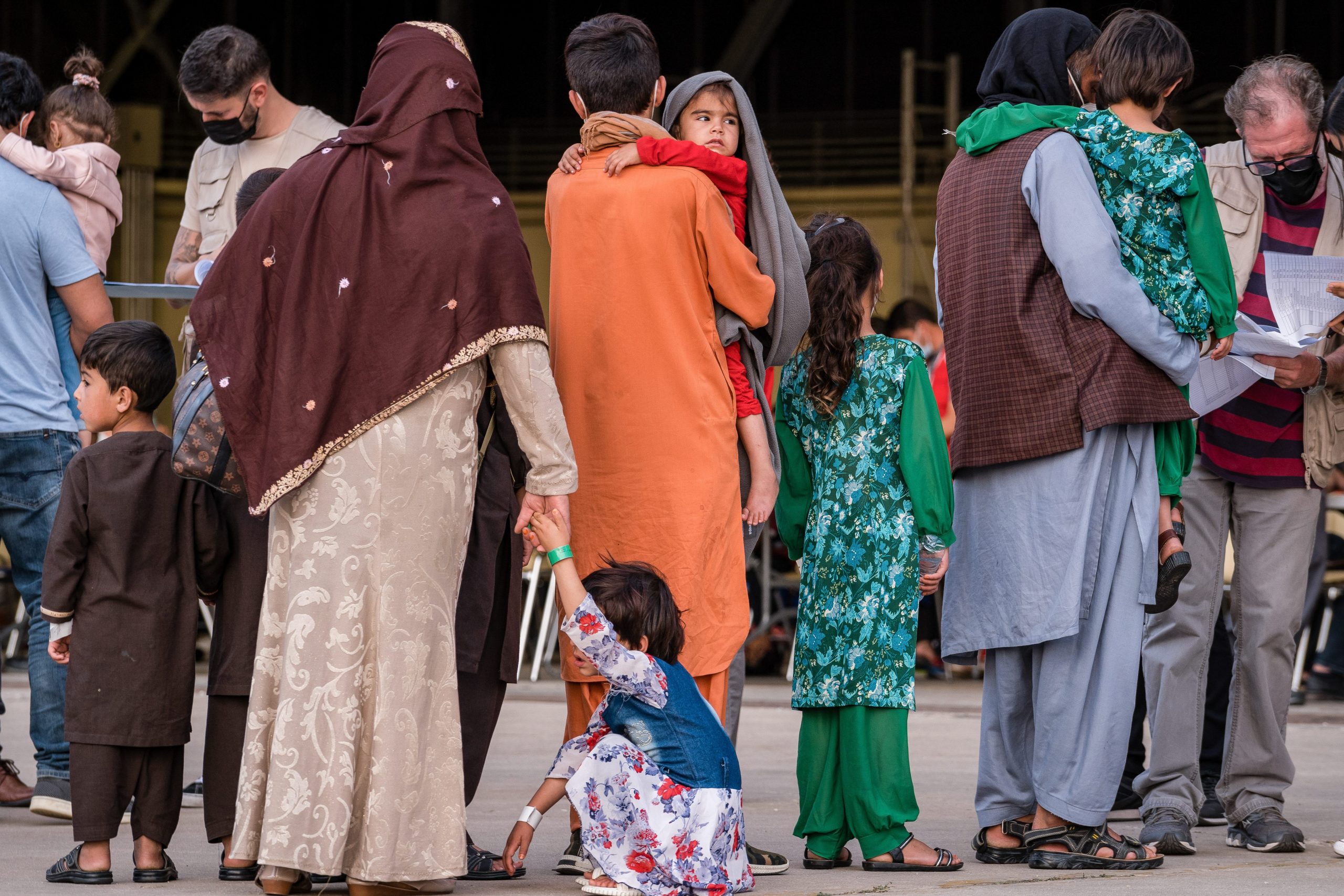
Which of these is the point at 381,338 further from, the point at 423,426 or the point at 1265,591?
the point at 1265,591

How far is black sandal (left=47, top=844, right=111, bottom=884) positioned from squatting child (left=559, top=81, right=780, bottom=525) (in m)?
1.47

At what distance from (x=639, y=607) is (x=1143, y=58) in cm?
160

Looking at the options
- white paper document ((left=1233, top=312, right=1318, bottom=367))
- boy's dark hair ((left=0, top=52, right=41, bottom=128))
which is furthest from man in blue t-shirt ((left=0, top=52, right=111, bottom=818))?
white paper document ((left=1233, top=312, right=1318, bottom=367))

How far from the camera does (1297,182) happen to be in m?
4.04

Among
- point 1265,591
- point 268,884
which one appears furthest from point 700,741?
point 1265,591

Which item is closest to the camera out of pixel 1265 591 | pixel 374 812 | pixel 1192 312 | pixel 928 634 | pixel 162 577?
pixel 374 812

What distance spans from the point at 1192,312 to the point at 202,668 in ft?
21.7

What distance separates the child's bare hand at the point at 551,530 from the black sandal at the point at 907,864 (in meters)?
1.03

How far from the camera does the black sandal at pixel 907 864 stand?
11.5ft

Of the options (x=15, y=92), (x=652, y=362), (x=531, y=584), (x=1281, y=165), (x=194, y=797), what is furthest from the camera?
(x=531, y=584)

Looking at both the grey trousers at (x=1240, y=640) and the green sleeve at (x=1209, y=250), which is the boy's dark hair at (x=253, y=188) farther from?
the grey trousers at (x=1240, y=640)

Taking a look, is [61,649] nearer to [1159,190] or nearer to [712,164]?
[712,164]

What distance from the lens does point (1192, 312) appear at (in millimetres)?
3557

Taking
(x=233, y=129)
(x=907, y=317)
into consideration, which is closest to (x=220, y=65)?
(x=233, y=129)
